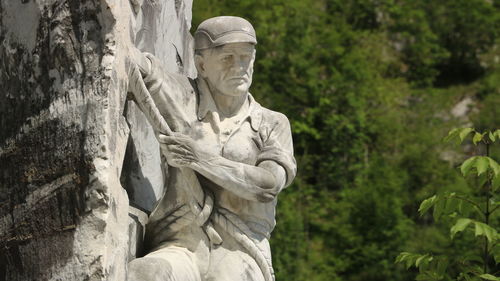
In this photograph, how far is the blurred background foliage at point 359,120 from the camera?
22.9 metres

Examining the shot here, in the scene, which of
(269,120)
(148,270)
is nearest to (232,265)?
(148,270)

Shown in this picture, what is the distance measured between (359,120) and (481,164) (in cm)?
1814

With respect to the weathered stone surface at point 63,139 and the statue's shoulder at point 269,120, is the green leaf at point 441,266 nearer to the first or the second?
the statue's shoulder at point 269,120

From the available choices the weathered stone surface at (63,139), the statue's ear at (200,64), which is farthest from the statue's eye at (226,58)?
the weathered stone surface at (63,139)

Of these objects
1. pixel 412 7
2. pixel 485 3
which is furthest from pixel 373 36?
pixel 485 3

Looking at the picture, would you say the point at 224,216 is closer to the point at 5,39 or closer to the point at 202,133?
the point at 202,133

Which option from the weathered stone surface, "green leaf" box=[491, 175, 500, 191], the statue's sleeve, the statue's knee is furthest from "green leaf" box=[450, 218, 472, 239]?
the weathered stone surface

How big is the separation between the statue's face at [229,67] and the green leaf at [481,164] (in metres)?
1.43

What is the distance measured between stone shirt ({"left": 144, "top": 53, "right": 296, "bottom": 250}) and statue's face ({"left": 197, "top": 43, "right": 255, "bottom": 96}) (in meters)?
0.12

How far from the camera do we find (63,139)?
6602mm

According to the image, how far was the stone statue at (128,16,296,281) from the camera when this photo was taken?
710 cm

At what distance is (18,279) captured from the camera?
668 cm

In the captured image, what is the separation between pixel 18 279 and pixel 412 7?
26.7 m

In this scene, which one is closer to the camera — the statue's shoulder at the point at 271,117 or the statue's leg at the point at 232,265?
the statue's leg at the point at 232,265
